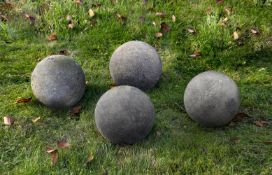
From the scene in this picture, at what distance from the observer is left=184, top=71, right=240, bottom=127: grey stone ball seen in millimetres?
4934

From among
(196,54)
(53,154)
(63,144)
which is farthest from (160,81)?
(53,154)

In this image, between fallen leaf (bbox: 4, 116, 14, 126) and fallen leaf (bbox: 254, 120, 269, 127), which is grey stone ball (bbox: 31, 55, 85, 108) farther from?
fallen leaf (bbox: 254, 120, 269, 127)

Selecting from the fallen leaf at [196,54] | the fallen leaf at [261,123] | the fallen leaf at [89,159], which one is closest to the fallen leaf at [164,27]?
the fallen leaf at [196,54]

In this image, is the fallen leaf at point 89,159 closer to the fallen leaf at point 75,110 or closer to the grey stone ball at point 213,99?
the fallen leaf at point 75,110

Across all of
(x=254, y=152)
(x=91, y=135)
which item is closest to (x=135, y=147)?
(x=91, y=135)

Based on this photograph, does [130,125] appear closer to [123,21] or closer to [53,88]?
[53,88]

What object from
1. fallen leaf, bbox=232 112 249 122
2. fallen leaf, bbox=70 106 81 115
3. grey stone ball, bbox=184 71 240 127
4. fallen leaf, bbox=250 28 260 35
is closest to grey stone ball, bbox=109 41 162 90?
fallen leaf, bbox=70 106 81 115

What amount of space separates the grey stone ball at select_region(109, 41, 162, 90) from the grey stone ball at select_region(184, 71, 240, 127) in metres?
0.86

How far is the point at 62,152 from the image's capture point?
4734 mm

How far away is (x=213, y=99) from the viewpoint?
4930mm

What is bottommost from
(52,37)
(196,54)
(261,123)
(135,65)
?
(261,123)

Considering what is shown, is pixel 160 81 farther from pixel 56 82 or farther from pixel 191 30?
pixel 56 82

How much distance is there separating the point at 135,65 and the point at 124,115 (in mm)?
1222

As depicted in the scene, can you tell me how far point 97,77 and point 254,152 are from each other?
2747 millimetres
